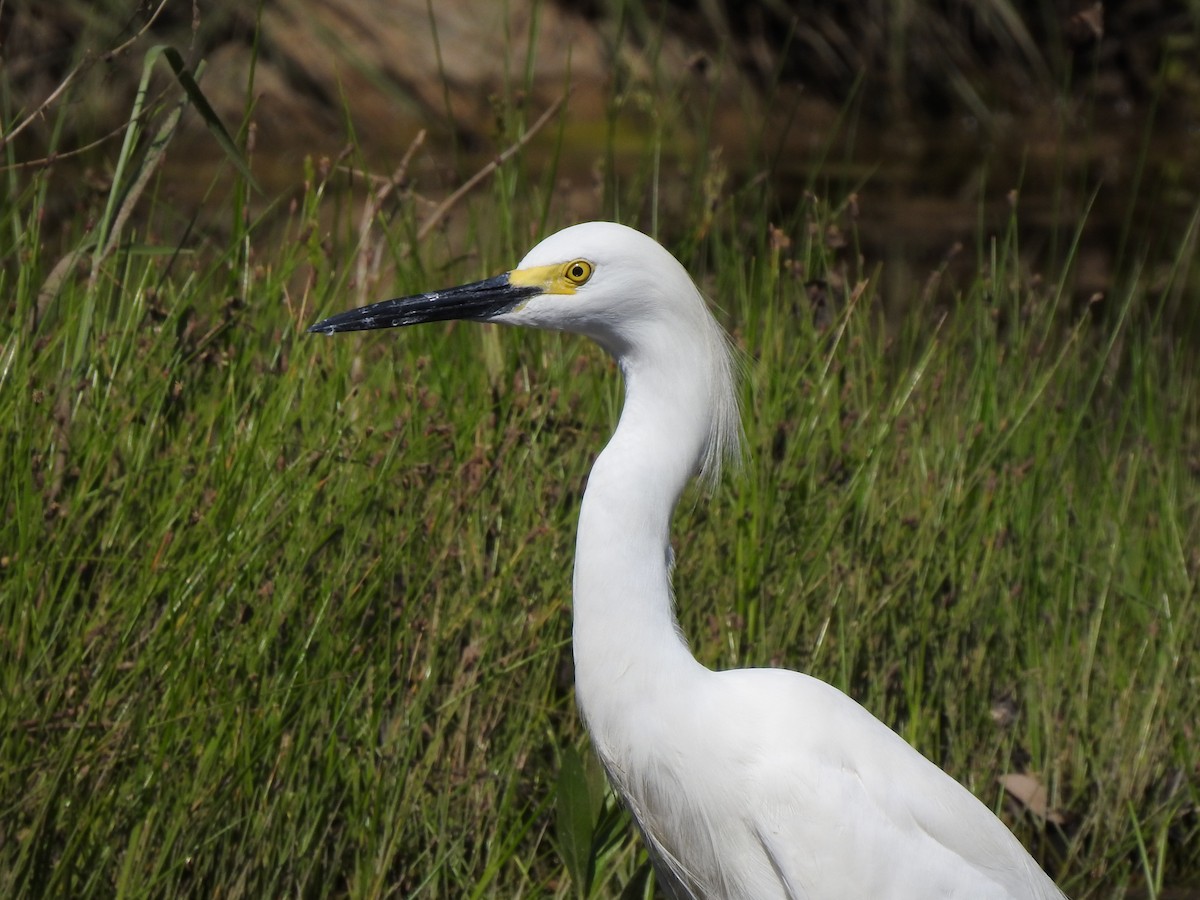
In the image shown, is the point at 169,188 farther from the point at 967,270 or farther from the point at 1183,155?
the point at 1183,155

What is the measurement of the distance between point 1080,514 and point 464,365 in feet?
4.49

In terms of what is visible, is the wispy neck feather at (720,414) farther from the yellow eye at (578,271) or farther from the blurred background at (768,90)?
the blurred background at (768,90)

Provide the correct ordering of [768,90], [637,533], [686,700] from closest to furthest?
[637,533], [686,700], [768,90]

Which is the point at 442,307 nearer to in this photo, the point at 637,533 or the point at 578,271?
the point at 578,271

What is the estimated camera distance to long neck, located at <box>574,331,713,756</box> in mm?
1998

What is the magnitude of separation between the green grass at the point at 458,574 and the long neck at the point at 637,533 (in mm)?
191

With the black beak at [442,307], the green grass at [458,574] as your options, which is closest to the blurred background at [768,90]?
the green grass at [458,574]

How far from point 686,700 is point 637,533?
0.27 metres

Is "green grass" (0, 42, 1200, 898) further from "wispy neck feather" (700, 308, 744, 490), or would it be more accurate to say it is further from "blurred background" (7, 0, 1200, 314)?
"blurred background" (7, 0, 1200, 314)

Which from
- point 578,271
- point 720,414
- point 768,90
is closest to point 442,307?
point 578,271

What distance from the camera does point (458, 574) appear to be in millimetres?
2654

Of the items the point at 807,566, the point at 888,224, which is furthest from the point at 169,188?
the point at 807,566

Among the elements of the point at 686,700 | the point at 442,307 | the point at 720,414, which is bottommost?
the point at 686,700

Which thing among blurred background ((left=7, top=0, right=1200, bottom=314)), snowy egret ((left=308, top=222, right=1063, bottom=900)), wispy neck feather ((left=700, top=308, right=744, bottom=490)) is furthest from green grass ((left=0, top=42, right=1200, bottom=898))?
blurred background ((left=7, top=0, right=1200, bottom=314))
